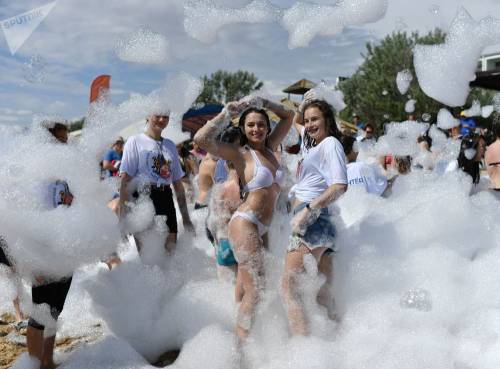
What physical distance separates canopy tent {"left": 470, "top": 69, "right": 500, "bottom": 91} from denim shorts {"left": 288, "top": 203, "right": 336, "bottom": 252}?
251 cm

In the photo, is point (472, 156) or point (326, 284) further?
point (472, 156)

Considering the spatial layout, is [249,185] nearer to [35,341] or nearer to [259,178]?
[259,178]

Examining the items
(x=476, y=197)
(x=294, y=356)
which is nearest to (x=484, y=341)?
(x=294, y=356)

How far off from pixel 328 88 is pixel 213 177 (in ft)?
3.70

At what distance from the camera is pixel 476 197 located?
12.2ft

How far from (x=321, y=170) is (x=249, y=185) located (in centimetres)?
40

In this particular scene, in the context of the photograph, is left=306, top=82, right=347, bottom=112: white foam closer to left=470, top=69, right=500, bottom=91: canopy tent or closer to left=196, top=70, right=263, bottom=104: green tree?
left=196, top=70, right=263, bottom=104: green tree

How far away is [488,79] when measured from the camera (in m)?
4.60

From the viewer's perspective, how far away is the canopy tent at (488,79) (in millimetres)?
4383

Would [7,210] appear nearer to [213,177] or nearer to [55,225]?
[55,225]

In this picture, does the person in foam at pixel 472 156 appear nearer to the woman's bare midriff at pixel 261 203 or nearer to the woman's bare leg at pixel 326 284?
the woman's bare leg at pixel 326 284

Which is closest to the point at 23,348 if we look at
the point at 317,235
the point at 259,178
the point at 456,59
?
the point at 259,178

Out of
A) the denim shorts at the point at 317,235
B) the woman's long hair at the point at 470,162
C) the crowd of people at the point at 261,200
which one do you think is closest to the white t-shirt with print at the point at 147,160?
the crowd of people at the point at 261,200

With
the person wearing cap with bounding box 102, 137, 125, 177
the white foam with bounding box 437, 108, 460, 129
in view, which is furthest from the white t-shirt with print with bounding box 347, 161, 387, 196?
the person wearing cap with bounding box 102, 137, 125, 177
